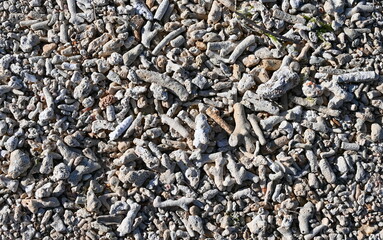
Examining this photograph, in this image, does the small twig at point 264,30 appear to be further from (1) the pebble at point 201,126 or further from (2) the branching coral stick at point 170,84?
(2) the branching coral stick at point 170,84

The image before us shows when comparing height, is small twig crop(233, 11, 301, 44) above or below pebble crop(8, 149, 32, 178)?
above

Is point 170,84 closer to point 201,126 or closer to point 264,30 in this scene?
point 201,126

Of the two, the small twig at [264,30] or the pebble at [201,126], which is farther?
the small twig at [264,30]

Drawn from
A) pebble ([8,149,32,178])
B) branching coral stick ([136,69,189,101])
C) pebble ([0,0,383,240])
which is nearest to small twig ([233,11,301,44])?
pebble ([0,0,383,240])

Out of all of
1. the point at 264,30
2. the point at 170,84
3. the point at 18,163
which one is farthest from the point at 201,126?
the point at 18,163

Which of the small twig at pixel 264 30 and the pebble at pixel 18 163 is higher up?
the small twig at pixel 264 30

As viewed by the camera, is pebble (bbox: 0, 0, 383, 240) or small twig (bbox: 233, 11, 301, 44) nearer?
pebble (bbox: 0, 0, 383, 240)

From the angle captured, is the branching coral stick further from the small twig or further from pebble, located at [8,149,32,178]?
pebble, located at [8,149,32,178]

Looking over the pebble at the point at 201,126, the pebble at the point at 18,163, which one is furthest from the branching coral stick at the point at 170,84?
the pebble at the point at 18,163

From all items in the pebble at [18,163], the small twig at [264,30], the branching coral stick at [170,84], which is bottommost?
the pebble at [18,163]

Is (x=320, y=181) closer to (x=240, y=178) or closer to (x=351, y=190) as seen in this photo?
(x=351, y=190)

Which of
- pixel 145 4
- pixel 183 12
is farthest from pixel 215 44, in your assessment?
pixel 145 4

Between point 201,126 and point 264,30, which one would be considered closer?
point 201,126

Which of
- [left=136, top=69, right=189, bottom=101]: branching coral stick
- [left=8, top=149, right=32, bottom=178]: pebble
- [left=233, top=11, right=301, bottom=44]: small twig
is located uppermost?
[left=233, top=11, right=301, bottom=44]: small twig
